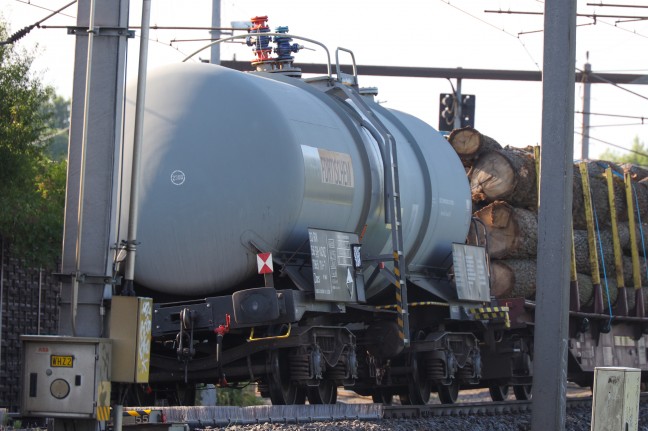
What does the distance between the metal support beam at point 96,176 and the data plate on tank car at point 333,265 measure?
12.2 feet

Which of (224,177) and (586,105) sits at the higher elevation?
(586,105)

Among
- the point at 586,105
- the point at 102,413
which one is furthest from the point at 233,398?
the point at 586,105

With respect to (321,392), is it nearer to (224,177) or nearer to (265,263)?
(265,263)

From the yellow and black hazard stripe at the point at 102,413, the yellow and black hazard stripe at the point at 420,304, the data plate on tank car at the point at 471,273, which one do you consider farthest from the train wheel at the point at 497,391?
the yellow and black hazard stripe at the point at 102,413

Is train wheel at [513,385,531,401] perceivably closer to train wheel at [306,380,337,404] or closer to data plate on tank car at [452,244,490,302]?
data plate on tank car at [452,244,490,302]

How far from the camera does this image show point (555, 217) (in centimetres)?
1259

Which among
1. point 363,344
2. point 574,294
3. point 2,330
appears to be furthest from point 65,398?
point 574,294

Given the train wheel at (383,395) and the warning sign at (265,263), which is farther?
the train wheel at (383,395)

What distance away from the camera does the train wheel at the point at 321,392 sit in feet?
43.3

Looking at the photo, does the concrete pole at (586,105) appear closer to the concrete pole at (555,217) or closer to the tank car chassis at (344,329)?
the tank car chassis at (344,329)

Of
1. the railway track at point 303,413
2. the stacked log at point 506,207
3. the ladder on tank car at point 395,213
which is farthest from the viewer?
the stacked log at point 506,207

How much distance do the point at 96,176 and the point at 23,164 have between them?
26.8 feet

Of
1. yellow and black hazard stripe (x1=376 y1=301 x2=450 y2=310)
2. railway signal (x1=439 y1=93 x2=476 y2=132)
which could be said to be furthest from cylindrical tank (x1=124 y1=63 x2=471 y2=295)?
railway signal (x1=439 y1=93 x2=476 y2=132)

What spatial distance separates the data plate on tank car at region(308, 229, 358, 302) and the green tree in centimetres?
549
